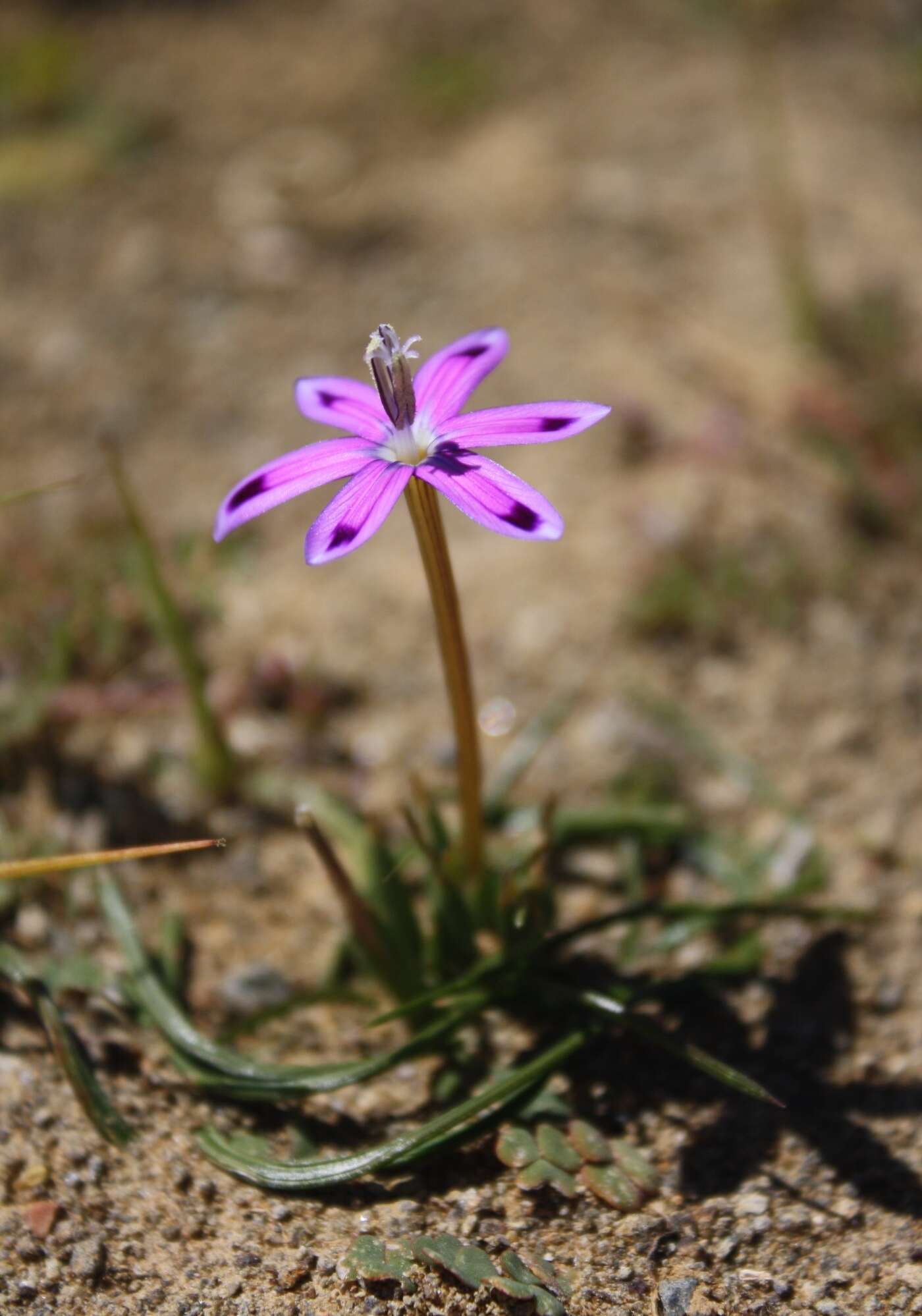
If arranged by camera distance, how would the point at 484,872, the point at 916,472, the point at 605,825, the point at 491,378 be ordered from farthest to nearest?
1. the point at 491,378
2. the point at 916,472
3. the point at 605,825
4. the point at 484,872

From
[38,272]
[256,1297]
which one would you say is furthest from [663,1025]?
[38,272]

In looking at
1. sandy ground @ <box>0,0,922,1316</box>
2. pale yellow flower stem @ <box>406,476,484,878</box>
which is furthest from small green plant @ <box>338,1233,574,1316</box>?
pale yellow flower stem @ <box>406,476,484,878</box>

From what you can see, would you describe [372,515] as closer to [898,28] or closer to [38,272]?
[38,272]

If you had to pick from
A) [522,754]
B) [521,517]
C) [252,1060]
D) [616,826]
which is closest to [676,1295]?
[252,1060]

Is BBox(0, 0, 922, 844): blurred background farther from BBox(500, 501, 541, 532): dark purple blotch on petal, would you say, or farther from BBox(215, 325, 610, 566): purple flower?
BBox(500, 501, 541, 532): dark purple blotch on petal

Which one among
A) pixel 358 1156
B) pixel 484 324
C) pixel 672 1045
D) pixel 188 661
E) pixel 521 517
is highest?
pixel 484 324

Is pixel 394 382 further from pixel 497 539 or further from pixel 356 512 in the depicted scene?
pixel 497 539
